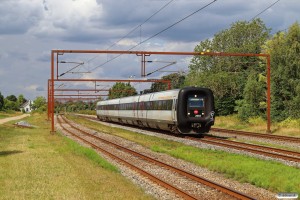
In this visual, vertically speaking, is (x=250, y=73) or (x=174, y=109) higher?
(x=250, y=73)

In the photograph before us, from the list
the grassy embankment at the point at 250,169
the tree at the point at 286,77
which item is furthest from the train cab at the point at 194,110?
the tree at the point at 286,77

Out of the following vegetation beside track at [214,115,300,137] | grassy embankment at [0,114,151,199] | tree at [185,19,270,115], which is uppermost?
tree at [185,19,270,115]

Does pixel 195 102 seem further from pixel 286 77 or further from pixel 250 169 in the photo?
pixel 250 169

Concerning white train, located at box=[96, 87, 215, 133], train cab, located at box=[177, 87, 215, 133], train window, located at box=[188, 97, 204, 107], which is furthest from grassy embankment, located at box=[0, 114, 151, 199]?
train window, located at box=[188, 97, 204, 107]

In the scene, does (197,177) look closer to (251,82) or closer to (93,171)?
(93,171)

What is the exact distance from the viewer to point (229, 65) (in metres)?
71.2

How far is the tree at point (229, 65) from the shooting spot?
62.1 m

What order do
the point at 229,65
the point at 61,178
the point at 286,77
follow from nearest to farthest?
the point at 61,178 → the point at 286,77 → the point at 229,65

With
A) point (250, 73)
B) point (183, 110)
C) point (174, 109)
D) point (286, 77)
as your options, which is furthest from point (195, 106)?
point (250, 73)

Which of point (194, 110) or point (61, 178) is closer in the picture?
point (61, 178)

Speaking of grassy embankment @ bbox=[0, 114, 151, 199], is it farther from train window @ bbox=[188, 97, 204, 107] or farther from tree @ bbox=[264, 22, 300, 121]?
tree @ bbox=[264, 22, 300, 121]

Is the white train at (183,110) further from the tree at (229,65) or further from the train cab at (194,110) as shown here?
the tree at (229,65)

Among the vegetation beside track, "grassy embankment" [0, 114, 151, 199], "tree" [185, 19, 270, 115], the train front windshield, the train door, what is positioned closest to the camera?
"grassy embankment" [0, 114, 151, 199]

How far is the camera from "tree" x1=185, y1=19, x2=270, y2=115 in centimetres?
6212
